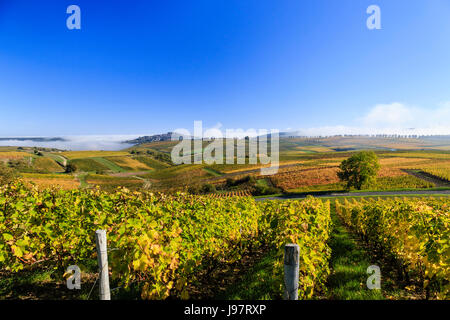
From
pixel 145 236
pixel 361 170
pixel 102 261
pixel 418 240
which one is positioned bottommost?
pixel 361 170

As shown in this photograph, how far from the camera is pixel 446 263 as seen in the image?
3.75 metres

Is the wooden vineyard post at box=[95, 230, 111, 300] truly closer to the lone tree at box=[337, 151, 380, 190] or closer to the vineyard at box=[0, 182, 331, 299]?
the vineyard at box=[0, 182, 331, 299]

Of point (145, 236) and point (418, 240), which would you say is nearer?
point (145, 236)

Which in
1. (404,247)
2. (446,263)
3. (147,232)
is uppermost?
(147,232)

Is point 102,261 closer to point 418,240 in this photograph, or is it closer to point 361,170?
point 418,240

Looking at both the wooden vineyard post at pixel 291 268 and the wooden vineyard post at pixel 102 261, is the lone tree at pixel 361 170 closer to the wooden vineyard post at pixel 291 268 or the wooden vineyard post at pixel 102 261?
the wooden vineyard post at pixel 291 268

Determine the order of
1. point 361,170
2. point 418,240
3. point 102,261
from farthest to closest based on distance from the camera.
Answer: point 361,170 < point 418,240 < point 102,261

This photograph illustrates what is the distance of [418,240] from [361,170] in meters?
37.5

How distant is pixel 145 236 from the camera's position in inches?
130

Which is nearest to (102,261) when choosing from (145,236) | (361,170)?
(145,236)
